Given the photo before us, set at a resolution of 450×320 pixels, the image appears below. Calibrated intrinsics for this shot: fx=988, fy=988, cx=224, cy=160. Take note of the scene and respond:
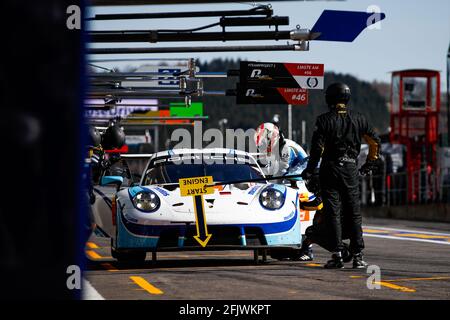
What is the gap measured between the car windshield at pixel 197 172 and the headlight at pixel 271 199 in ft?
2.83

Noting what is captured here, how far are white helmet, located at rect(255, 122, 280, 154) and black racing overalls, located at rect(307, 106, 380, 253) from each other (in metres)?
3.37

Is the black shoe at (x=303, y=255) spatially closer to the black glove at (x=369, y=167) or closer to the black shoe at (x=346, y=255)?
the black shoe at (x=346, y=255)

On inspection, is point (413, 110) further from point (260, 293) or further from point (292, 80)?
point (260, 293)

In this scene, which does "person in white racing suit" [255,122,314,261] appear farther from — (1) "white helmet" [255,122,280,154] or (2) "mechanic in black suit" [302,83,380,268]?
(2) "mechanic in black suit" [302,83,380,268]

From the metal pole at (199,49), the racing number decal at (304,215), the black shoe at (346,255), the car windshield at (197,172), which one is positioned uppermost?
the metal pole at (199,49)

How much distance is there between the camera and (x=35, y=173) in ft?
7.00

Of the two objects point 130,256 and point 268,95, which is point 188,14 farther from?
point 130,256

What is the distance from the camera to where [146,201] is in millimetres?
9734

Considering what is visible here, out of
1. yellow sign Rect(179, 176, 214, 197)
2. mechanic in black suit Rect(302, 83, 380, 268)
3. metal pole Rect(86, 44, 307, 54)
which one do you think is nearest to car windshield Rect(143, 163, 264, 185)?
yellow sign Rect(179, 176, 214, 197)

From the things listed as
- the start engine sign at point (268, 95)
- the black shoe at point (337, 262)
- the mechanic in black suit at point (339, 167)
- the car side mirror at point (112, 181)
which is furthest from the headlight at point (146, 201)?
the start engine sign at point (268, 95)

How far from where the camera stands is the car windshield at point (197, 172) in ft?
35.1

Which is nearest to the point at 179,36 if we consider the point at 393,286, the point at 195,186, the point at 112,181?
the point at 112,181

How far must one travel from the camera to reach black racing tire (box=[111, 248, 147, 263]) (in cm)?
1021
